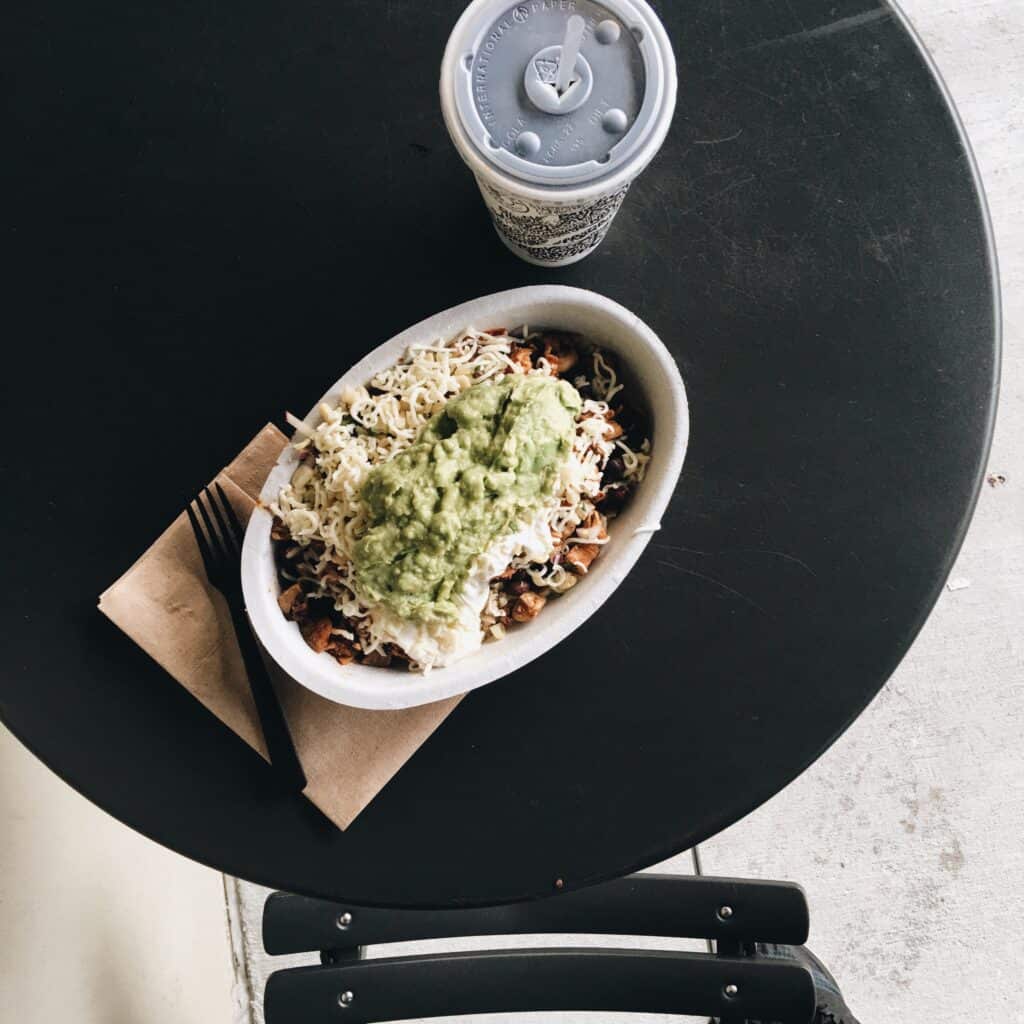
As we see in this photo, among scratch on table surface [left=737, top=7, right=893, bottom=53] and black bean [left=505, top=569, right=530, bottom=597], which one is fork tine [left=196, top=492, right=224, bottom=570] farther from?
scratch on table surface [left=737, top=7, right=893, bottom=53]

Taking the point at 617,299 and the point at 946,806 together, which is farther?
the point at 946,806

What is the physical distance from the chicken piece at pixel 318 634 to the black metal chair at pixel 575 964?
347mm

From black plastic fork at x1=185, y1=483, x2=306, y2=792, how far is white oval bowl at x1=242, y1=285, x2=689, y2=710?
0.08 metres

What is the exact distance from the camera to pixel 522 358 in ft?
3.30

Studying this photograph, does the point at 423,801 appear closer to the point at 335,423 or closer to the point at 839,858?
the point at 335,423

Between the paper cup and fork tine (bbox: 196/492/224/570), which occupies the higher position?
the paper cup

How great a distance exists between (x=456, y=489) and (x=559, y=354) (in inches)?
8.6

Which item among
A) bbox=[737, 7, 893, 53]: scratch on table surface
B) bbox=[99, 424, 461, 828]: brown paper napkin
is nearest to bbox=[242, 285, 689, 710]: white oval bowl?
bbox=[99, 424, 461, 828]: brown paper napkin

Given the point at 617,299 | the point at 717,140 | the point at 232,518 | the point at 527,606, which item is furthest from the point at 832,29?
the point at 232,518

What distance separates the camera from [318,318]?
113cm

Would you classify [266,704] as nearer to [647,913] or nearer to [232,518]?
[232,518]

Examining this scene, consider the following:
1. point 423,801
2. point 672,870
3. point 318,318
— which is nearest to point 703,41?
point 318,318

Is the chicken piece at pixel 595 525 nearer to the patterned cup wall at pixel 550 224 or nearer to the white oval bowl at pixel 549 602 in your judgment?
the white oval bowl at pixel 549 602

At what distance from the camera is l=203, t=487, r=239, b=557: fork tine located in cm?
105
